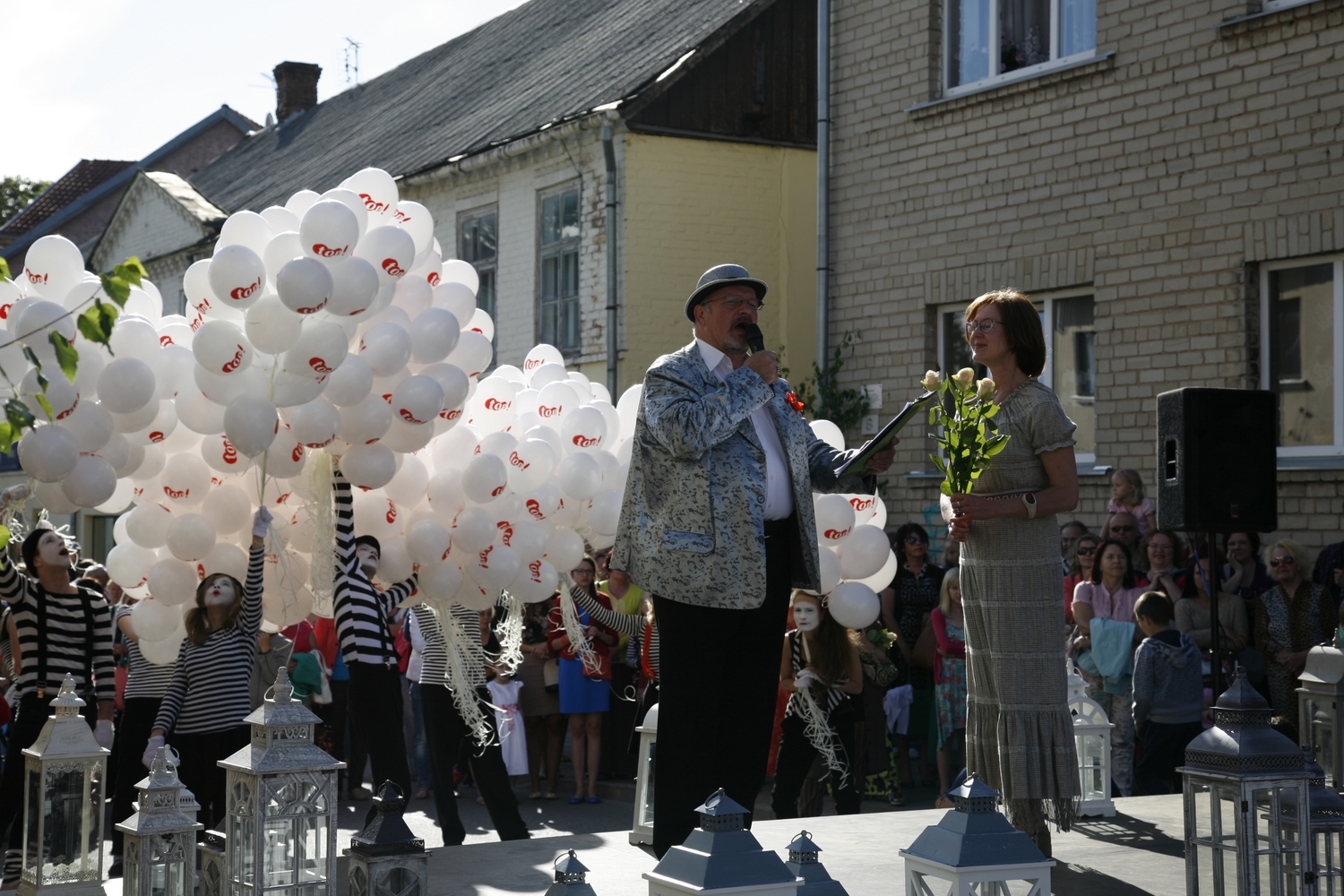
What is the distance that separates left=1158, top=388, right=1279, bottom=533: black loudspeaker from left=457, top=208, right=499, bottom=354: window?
13.4m

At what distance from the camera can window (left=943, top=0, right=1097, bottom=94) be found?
12.0m

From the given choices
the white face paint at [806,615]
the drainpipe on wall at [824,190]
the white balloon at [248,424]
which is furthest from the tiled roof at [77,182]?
the white balloon at [248,424]

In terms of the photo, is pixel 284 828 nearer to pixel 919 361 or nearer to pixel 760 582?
pixel 760 582

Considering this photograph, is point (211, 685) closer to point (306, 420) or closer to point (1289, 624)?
point (306, 420)

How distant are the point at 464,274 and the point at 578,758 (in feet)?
19.0

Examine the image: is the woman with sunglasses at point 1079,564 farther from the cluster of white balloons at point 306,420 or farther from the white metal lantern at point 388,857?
the white metal lantern at point 388,857

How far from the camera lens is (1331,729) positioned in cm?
652

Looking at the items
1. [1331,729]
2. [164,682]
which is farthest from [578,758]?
[1331,729]

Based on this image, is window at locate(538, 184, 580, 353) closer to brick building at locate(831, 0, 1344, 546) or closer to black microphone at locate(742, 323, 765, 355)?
brick building at locate(831, 0, 1344, 546)

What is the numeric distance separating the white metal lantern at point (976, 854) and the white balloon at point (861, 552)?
373 centimetres

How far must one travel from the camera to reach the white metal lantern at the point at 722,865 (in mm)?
2686

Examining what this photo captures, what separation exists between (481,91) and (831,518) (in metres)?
17.2

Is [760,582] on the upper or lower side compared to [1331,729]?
upper

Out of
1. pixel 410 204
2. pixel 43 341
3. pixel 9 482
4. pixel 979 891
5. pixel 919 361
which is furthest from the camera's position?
pixel 9 482
